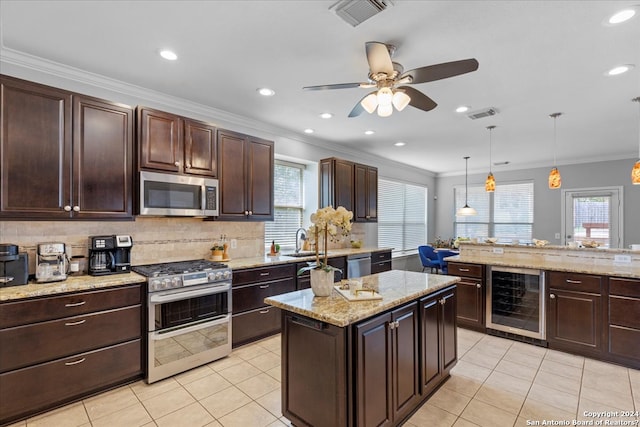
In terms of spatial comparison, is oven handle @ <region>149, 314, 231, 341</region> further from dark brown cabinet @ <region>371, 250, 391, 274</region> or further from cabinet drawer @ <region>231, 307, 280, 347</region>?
dark brown cabinet @ <region>371, 250, 391, 274</region>

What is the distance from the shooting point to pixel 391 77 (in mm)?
2246

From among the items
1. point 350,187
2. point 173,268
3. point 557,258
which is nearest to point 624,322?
point 557,258

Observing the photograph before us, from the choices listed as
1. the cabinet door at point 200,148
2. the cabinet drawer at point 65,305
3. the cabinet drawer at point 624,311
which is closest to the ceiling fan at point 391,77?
the cabinet door at point 200,148

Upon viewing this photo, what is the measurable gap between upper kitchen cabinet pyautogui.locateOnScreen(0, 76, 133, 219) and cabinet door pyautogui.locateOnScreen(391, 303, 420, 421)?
2.57 metres

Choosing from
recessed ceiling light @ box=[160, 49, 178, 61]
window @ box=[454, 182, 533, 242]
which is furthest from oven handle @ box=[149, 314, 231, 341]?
window @ box=[454, 182, 533, 242]

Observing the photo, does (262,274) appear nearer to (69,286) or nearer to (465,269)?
(69,286)

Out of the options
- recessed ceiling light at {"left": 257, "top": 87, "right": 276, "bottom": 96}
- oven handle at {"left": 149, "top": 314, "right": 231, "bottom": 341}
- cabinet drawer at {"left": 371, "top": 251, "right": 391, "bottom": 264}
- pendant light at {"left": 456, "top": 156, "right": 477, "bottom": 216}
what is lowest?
oven handle at {"left": 149, "top": 314, "right": 231, "bottom": 341}

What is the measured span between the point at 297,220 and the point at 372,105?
2.94m

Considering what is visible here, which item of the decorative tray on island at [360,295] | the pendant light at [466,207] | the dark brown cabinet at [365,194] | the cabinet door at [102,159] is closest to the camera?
the decorative tray on island at [360,295]

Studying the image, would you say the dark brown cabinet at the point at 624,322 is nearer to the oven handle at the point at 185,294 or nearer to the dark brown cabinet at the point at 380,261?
the dark brown cabinet at the point at 380,261

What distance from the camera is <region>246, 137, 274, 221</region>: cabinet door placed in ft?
12.7

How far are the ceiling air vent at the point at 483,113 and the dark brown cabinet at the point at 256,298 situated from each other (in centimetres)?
296

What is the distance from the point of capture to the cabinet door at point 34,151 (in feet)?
7.57

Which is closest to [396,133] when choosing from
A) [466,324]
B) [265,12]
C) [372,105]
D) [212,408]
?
[372,105]
